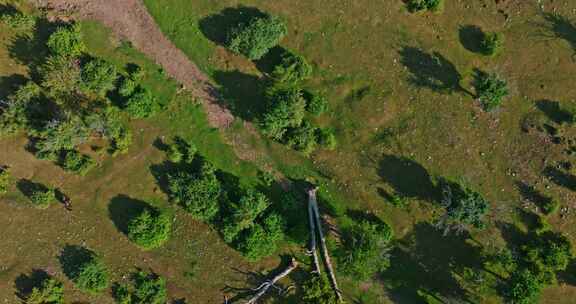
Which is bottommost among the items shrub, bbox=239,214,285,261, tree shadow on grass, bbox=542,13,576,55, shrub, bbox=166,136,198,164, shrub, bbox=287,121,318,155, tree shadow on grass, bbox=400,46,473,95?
shrub, bbox=239,214,285,261

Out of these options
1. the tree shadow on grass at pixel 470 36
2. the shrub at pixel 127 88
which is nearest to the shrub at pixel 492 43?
the tree shadow on grass at pixel 470 36

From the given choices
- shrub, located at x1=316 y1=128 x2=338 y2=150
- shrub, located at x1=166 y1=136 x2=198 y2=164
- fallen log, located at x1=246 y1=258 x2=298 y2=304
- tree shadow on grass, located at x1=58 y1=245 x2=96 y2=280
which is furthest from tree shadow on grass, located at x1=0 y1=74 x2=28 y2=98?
fallen log, located at x1=246 y1=258 x2=298 y2=304

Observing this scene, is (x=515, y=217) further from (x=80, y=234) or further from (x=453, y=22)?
(x=80, y=234)

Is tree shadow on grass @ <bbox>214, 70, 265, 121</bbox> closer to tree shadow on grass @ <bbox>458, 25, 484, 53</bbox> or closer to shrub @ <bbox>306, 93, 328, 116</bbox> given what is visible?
shrub @ <bbox>306, 93, 328, 116</bbox>

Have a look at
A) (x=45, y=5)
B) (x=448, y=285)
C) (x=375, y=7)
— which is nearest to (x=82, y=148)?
(x=45, y=5)

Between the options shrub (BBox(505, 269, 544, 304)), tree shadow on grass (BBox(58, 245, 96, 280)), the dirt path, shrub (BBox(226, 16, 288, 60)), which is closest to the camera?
shrub (BBox(505, 269, 544, 304))

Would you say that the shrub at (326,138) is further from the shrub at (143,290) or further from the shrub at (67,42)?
the shrub at (67,42)

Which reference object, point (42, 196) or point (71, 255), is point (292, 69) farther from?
point (71, 255)
